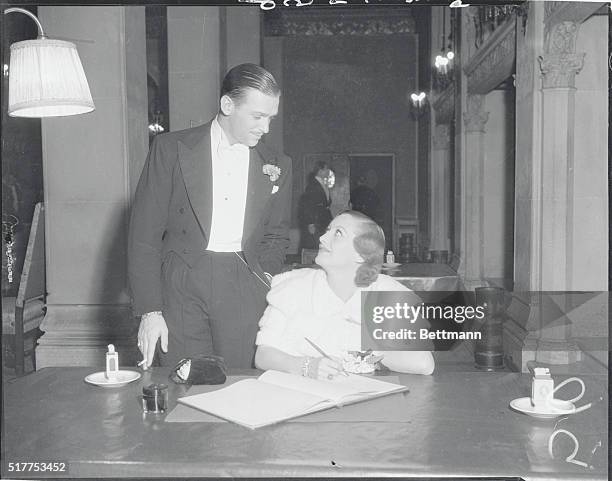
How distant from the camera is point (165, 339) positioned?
2.09 meters

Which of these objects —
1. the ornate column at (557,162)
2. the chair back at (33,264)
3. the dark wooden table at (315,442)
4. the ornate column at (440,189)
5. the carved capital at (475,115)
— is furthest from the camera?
the ornate column at (440,189)

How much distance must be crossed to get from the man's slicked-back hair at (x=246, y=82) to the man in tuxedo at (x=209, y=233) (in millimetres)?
36

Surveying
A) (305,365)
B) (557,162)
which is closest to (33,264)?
(305,365)

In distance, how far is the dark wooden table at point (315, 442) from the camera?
121 centimetres

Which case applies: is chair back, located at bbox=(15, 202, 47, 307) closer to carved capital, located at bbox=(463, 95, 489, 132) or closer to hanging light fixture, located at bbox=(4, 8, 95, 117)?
hanging light fixture, located at bbox=(4, 8, 95, 117)

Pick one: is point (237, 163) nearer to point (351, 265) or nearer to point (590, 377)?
point (351, 265)

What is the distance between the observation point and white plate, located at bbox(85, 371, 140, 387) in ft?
5.62

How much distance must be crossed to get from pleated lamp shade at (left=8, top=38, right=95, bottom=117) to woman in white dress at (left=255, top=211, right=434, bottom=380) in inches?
33.6

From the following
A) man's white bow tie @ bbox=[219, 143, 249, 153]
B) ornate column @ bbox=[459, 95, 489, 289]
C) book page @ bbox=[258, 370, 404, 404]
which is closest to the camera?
book page @ bbox=[258, 370, 404, 404]

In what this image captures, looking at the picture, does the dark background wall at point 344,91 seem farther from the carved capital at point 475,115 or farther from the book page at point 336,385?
the book page at point 336,385

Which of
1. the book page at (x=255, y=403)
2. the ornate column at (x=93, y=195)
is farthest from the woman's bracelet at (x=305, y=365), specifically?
the ornate column at (x=93, y=195)

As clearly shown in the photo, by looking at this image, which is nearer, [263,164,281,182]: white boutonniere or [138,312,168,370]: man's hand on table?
[138,312,168,370]: man's hand on table

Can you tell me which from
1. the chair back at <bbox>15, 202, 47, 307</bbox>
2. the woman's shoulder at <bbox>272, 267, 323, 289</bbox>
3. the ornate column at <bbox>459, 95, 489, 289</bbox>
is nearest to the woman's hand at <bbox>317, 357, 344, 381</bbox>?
the woman's shoulder at <bbox>272, 267, 323, 289</bbox>

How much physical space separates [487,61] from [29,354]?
4879mm
